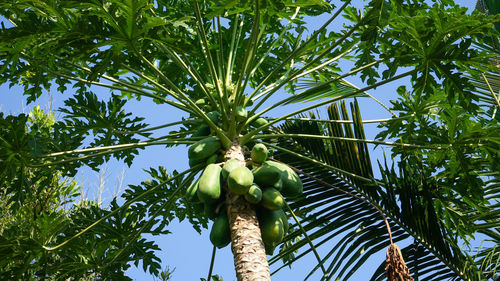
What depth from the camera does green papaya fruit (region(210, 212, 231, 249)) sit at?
3074mm

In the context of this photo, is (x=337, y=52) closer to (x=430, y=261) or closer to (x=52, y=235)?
(x=430, y=261)

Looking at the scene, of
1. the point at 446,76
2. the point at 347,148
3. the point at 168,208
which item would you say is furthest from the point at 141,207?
the point at 446,76

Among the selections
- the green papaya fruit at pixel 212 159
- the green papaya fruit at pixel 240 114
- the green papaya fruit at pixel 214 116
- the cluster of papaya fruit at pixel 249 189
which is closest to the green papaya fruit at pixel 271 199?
the cluster of papaya fruit at pixel 249 189

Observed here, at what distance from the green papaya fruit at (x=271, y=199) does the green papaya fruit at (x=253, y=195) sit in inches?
2.3

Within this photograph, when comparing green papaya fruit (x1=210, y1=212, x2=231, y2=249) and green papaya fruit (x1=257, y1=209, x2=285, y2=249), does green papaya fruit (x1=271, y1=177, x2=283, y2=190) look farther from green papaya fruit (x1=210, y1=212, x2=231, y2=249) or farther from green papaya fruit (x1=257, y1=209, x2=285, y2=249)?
green papaya fruit (x1=210, y1=212, x2=231, y2=249)

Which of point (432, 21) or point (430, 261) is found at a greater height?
point (432, 21)

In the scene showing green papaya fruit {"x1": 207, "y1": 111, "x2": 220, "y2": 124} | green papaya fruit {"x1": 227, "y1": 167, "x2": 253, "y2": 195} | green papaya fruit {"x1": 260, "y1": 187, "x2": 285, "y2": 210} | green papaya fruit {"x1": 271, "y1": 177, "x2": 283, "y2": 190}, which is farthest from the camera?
green papaya fruit {"x1": 207, "y1": 111, "x2": 220, "y2": 124}

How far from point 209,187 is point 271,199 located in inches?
13.1

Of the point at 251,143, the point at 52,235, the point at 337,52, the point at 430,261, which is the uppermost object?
the point at 337,52

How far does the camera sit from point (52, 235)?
3.79m

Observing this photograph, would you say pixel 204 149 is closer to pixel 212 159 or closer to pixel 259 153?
pixel 212 159

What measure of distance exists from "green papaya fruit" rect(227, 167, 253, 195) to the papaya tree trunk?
0.10m

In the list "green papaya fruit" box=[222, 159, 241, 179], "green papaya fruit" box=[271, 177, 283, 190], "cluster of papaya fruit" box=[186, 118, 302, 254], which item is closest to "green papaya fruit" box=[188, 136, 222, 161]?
"cluster of papaya fruit" box=[186, 118, 302, 254]

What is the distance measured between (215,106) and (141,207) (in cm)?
129
